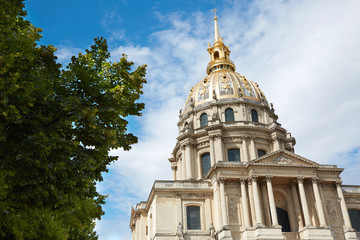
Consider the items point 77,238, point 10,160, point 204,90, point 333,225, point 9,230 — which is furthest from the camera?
point 204,90

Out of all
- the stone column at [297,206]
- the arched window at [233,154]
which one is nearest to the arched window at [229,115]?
the arched window at [233,154]

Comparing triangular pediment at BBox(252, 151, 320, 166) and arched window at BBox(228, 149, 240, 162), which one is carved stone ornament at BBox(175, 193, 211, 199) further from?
arched window at BBox(228, 149, 240, 162)

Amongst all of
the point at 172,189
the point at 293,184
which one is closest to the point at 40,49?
the point at 172,189

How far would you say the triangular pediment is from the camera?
36.5 meters

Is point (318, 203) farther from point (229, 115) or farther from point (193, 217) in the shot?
point (229, 115)

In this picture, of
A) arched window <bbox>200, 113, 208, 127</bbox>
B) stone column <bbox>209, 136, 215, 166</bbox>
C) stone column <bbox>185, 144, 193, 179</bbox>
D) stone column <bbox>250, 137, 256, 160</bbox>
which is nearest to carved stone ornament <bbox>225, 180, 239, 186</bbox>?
stone column <bbox>209, 136, 215, 166</bbox>

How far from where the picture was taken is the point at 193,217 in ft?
120

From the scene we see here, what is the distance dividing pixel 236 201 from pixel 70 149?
95.2ft

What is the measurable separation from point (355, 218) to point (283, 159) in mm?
11027

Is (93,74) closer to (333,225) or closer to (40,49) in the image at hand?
(40,49)

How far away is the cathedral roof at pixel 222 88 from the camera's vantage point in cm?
5238

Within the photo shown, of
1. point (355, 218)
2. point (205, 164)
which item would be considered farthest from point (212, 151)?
point (355, 218)

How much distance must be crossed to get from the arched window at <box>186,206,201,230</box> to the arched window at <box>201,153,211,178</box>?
9859 millimetres

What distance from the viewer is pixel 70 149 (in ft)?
30.1
